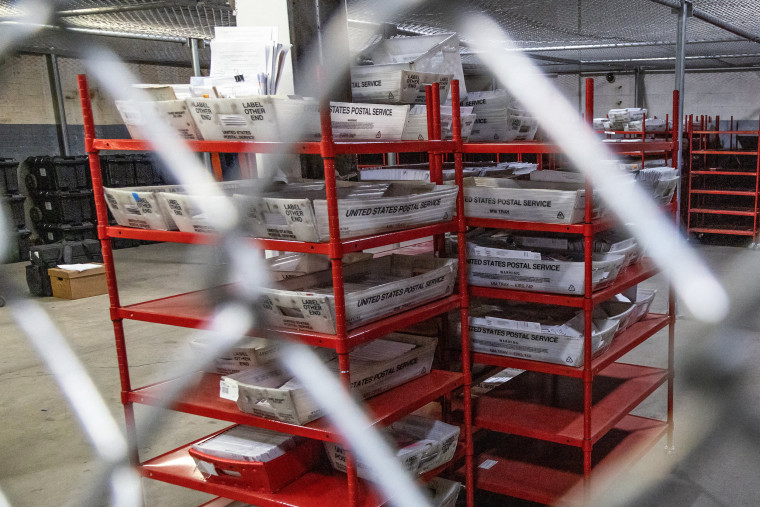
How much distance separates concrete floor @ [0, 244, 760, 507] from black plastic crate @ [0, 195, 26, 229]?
3.22m

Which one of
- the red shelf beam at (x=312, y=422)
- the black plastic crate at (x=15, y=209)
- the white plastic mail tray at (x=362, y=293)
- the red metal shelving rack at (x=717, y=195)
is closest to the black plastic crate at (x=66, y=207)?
the black plastic crate at (x=15, y=209)

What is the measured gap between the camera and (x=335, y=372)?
7.82 ft

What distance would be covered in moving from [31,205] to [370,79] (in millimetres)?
8961

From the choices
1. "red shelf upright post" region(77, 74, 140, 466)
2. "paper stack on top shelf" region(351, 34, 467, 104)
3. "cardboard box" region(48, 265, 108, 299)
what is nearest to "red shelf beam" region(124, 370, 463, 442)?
"red shelf upright post" region(77, 74, 140, 466)

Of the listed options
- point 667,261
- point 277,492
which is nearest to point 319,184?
point 277,492

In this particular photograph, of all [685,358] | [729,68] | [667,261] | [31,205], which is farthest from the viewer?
[729,68]

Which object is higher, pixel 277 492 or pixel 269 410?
pixel 269 410

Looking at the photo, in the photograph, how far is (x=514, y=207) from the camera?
2.61 meters

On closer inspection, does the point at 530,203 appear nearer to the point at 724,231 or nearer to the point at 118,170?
the point at 724,231

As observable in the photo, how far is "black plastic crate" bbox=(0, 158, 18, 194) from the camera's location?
30.0ft

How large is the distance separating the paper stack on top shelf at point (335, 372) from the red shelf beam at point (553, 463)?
0.63 metres

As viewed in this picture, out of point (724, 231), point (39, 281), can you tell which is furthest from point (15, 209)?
point (724, 231)

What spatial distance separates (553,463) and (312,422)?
1309 millimetres

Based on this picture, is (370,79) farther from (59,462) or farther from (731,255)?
(731,255)
